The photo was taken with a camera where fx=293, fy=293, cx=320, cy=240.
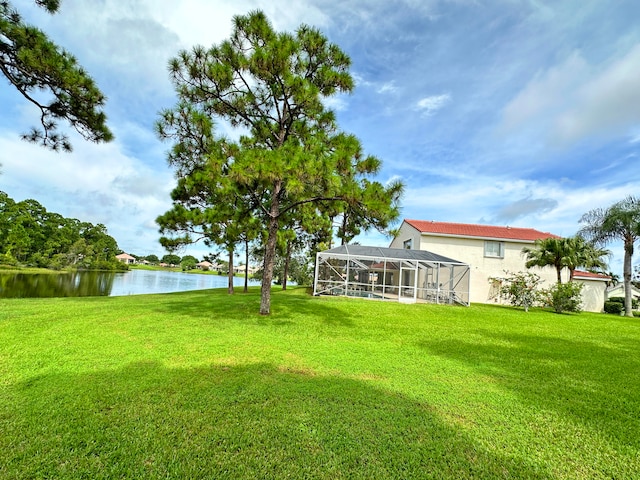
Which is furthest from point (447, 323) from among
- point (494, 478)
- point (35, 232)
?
point (35, 232)

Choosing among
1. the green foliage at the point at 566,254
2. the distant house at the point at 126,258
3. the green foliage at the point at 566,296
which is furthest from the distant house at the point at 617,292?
the distant house at the point at 126,258

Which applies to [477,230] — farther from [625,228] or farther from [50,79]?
[50,79]

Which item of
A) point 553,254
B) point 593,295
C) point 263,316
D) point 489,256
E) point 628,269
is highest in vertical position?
point 553,254

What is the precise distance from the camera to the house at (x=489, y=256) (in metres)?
18.7

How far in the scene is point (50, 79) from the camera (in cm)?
545

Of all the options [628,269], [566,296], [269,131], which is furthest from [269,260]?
[628,269]

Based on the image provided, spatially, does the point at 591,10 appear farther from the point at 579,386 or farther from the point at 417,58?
the point at 579,386

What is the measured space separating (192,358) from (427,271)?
16.4m

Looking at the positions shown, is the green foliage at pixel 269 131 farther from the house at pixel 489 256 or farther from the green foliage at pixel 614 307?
the green foliage at pixel 614 307

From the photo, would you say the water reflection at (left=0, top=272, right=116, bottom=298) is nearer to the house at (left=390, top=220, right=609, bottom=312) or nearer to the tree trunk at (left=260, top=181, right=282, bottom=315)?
the tree trunk at (left=260, top=181, right=282, bottom=315)

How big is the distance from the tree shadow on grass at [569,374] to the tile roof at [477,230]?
1182cm

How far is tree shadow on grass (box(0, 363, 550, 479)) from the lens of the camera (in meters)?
2.22

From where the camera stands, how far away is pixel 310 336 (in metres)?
6.56

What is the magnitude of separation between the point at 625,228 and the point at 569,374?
17762 mm
